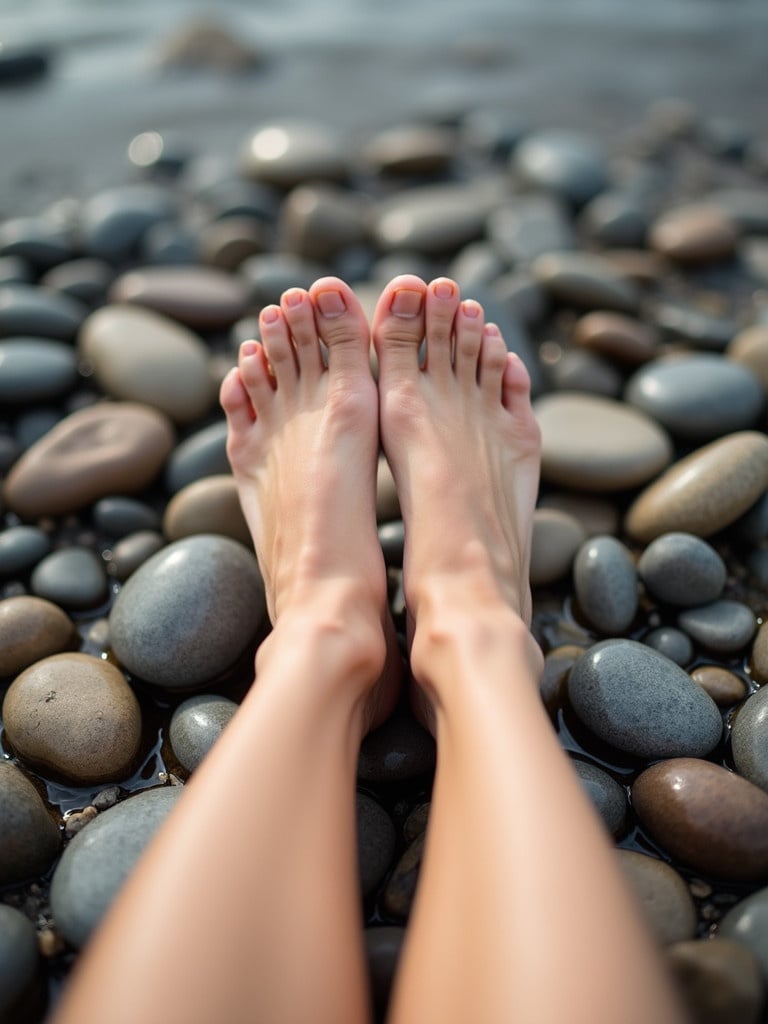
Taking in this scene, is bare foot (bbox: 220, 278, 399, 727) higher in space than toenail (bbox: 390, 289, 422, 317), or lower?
lower

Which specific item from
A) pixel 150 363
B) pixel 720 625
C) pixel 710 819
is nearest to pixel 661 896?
pixel 710 819

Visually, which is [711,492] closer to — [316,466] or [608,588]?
[608,588]

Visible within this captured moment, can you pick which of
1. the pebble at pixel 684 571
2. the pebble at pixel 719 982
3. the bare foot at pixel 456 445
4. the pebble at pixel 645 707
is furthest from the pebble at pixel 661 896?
the pebble at pixel 684 571

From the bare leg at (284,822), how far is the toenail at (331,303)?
29 cm

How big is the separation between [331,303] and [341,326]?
57mm

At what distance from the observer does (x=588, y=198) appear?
3109 mm

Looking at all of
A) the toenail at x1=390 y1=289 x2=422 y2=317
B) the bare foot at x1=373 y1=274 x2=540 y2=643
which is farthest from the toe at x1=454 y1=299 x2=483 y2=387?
the toenail at x1=390 y1=289 x2=422 y2=317

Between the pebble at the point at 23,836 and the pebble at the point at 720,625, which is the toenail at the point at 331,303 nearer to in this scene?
the pebble at the point at 720,625

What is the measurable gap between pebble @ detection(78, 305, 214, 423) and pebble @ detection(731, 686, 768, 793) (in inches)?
60.0

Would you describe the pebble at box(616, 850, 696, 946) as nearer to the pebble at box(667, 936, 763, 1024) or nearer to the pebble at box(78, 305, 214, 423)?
the pebble at box(667, 936, 763, 1024)

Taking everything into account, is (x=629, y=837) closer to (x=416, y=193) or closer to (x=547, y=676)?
(x=547, y=676)

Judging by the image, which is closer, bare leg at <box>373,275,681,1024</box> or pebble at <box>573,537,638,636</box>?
bare leg at <box>373,275,681,1024</box>

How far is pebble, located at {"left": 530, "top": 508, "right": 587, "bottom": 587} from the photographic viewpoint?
186 centimetres

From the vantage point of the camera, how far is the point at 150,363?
89.2 inches
